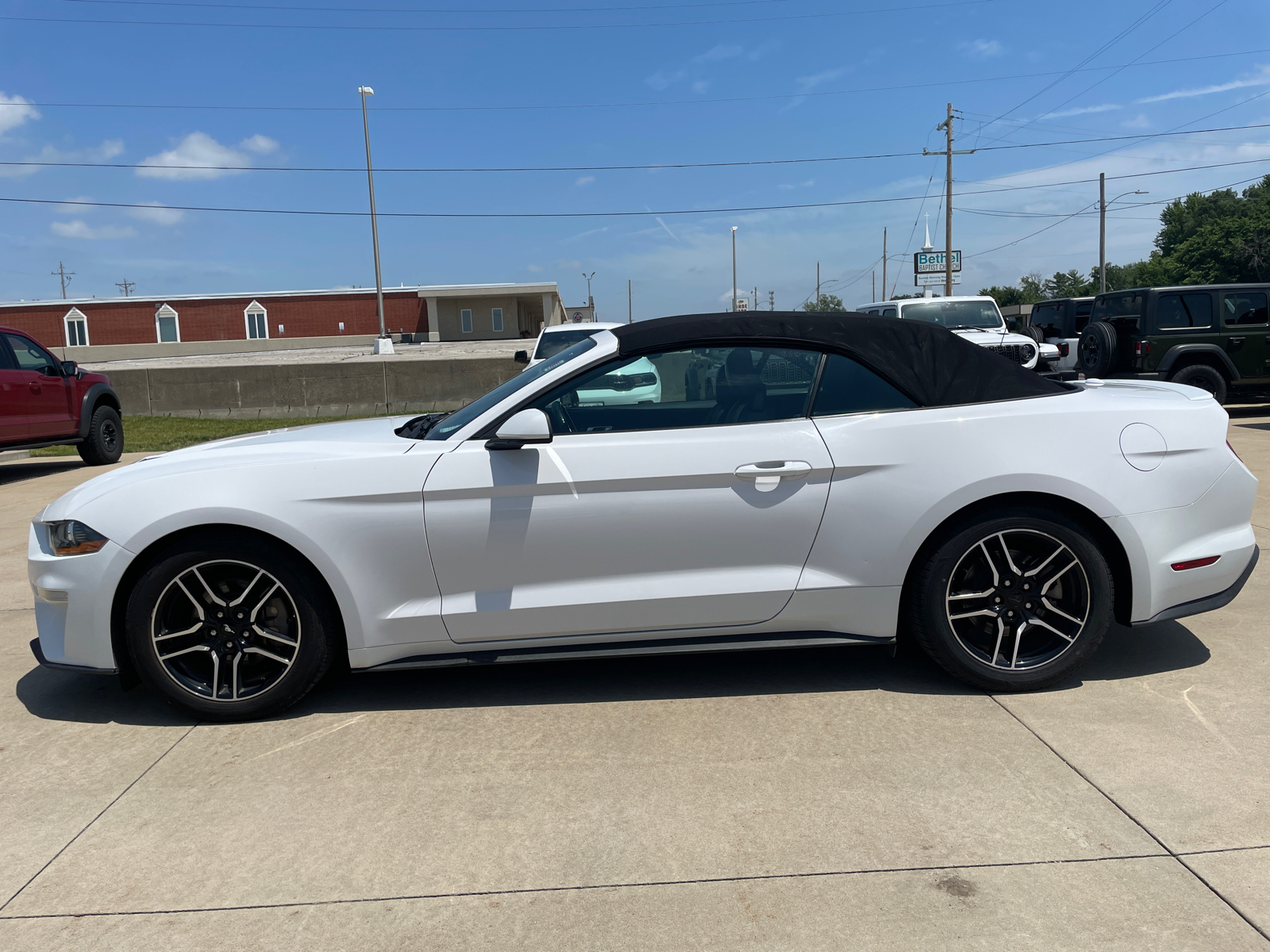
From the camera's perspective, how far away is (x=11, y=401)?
10.8 metres

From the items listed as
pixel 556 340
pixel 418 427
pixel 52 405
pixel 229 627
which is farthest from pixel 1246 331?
pixel 52 405

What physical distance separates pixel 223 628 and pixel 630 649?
5.14 ft

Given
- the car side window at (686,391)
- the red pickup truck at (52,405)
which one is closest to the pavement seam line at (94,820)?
the car side window at (686,391)

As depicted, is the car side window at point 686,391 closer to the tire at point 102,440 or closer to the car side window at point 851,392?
the car side window at point 851,392

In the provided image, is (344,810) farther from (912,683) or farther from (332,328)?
(332,328)

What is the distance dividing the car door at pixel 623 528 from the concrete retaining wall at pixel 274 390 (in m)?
15.5

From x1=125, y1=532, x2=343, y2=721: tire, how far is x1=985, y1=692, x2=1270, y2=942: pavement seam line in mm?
1167

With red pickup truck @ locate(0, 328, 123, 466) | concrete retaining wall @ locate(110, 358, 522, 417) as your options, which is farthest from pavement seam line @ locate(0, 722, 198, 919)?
concrete retaining wall @ locate(110, 358, 522, 417)

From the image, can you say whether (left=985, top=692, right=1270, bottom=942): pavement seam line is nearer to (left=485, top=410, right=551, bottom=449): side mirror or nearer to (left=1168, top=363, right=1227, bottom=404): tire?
(left=485, top=410, right=551, bottom=449): side mirror

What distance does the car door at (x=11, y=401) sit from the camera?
1070 cm

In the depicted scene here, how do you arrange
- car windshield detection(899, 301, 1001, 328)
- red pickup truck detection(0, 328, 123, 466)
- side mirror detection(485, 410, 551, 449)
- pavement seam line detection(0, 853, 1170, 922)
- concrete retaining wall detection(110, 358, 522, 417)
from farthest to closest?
1. concrete retaining wall detection(110, 358, 522, 417)
2. car windshield detection(899, 301, 1001, 328)
3. red pickup truck detection(0, 328, 123, 466)
4. side mirror detection(485, 410, 551, 449)
5. pavement seam line detection(0, 853, 1170, 922)

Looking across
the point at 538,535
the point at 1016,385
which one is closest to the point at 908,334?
the point at 1016,385

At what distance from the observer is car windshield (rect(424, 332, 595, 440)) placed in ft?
12.5

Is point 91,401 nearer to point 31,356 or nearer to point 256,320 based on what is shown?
point 31,356
